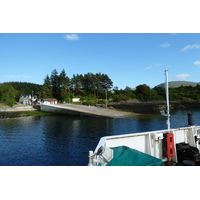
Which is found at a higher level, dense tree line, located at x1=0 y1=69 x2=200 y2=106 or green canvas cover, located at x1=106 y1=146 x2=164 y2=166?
dense tree line, located at x1=0 y1=69 x2=200 y2=106

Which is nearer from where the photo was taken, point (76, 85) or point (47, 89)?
point (47, 89)

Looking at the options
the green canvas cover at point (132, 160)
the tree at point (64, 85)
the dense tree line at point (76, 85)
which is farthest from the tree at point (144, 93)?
the green canvas cover at point (132, 160)

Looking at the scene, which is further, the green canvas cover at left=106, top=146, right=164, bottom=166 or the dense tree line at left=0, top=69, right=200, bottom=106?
the dense tree line at left=0, top=69, right=200, bottom=106

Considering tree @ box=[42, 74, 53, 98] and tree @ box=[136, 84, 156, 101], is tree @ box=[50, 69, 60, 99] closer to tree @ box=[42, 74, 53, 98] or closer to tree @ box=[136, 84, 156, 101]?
tree @ box=[42, 74, 53, 98]

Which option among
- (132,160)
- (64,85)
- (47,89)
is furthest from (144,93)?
(132,160)

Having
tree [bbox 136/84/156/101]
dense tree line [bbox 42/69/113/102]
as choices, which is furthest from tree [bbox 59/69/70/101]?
tree [bbox 136/84/156/101]

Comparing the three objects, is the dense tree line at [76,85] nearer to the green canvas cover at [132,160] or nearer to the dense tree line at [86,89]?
the dense tree line at [86,89]

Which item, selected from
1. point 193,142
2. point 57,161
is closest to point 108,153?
point 193,142

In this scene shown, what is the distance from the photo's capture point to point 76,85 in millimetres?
66250

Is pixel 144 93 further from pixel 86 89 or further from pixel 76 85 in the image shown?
pixel 76 85

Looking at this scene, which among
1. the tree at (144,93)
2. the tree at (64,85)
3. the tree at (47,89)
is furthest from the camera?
the tree at (144,93)

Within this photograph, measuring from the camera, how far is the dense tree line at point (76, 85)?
61.3 metres

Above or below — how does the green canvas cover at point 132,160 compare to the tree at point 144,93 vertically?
below

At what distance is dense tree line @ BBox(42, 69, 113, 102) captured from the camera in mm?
61344
